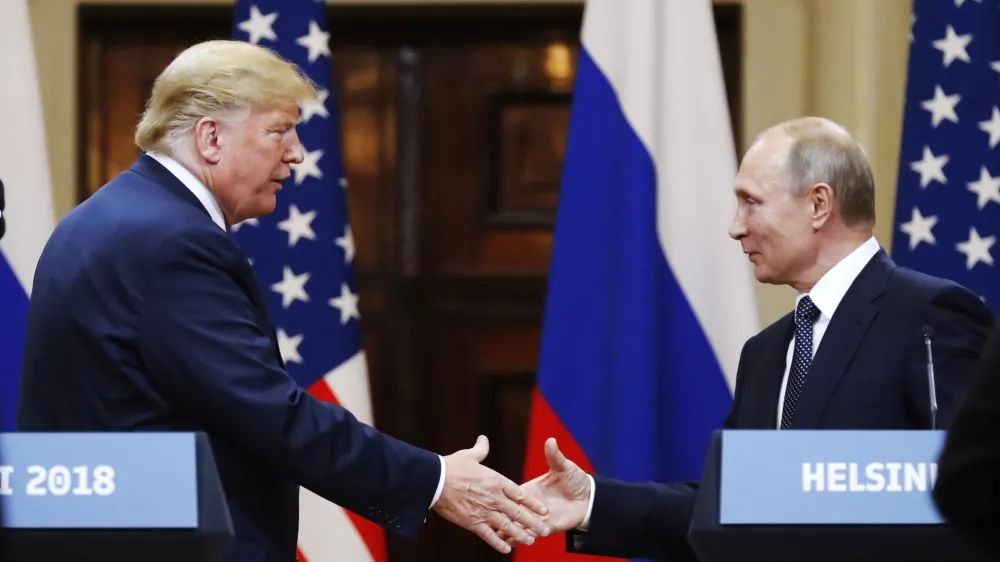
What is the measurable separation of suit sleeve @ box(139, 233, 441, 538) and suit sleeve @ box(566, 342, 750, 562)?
2.00 ft

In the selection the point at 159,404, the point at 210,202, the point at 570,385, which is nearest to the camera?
the point at 159,404

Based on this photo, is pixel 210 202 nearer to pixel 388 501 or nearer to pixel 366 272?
pixel 388 501

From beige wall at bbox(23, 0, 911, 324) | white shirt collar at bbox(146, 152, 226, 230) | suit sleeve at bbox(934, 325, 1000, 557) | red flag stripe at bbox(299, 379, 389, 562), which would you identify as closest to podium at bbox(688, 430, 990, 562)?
suit sleeve at bbox(934, 325, 1000, 557)

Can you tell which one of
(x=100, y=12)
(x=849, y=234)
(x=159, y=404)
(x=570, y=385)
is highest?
(x=100, y=12)

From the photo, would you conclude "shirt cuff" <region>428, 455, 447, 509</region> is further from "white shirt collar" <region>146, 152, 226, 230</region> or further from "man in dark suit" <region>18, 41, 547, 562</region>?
"white shirt collar" <region>146, 152, 226, 230</region>

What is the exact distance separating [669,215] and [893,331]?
118cm

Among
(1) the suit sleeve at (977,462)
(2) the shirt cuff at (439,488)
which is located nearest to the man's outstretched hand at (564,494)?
(2) the shirt cuff at (439,488)

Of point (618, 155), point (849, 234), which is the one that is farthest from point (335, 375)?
point (849, 234)

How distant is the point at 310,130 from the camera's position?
381cm

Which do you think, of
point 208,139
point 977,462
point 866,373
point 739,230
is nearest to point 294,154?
point 208,139

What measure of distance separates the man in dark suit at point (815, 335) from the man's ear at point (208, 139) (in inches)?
34.4

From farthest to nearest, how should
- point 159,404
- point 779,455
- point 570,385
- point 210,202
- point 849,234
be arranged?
point 570,385 < point 849,234 < point 210,202 < point 159,404 < point 779,455

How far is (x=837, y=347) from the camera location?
265 cm

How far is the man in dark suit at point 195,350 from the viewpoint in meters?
2.33
